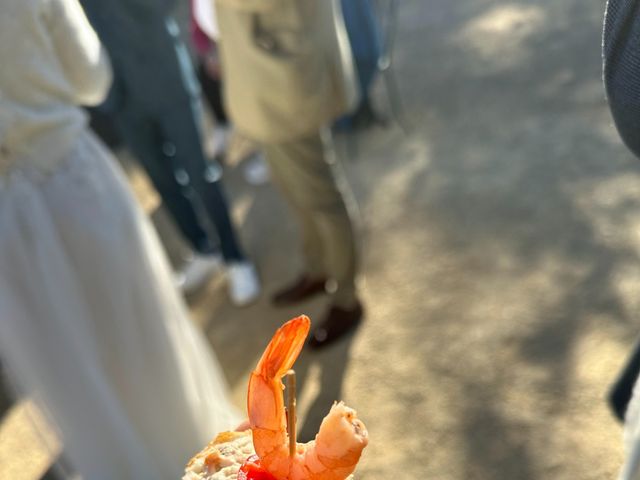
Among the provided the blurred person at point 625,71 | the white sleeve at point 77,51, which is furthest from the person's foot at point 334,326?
the blurred person at point 625,71

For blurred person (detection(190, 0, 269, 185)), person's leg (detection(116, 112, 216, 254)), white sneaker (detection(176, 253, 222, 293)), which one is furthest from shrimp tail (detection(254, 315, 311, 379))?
blurred person (detection(190, 0, 269, 185))

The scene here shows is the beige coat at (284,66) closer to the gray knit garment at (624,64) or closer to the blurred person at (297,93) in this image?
the blurred person at (297,93)

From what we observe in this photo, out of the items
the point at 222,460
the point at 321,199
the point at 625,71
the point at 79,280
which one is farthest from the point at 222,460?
the point at 321,199

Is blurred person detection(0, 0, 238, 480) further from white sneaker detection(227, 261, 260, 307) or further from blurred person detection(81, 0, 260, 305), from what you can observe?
white sneaker detection(227, 261, 260, 307)

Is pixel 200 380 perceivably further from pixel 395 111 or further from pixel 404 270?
pixel 395 111

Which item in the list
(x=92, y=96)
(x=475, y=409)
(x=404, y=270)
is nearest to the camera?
(x=92, y=96)

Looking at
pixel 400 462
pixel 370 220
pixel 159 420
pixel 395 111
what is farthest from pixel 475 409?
pixel 395 111
